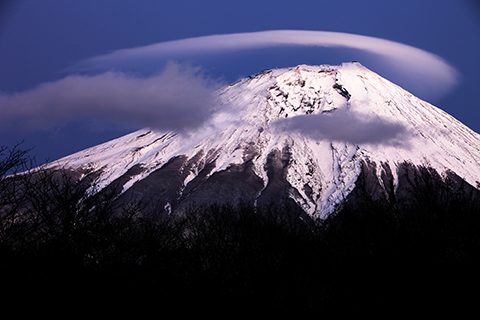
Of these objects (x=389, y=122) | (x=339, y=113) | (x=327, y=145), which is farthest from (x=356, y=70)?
(x=327, y=145)

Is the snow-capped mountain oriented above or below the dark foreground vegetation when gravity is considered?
above

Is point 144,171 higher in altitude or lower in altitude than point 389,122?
lower

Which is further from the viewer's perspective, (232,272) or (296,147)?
(296,147)

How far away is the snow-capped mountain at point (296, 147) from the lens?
102m

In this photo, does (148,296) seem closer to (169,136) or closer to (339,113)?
(169,136)

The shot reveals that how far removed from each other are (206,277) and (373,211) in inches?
381

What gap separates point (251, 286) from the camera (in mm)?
12117

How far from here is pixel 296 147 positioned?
403 ft

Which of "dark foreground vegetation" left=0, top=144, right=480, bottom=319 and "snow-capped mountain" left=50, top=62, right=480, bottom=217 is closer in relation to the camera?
"dark foreground vegetation" left=0, top=144, right=480, bottom=319

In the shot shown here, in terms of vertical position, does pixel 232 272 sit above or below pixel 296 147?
below

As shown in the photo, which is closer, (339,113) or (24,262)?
(24,262)

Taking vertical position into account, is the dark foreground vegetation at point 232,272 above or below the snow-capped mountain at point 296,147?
below

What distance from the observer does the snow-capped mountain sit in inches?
4008

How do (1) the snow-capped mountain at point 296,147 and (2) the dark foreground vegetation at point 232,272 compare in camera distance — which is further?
(1) the snow-capped mountain at point 296,147
